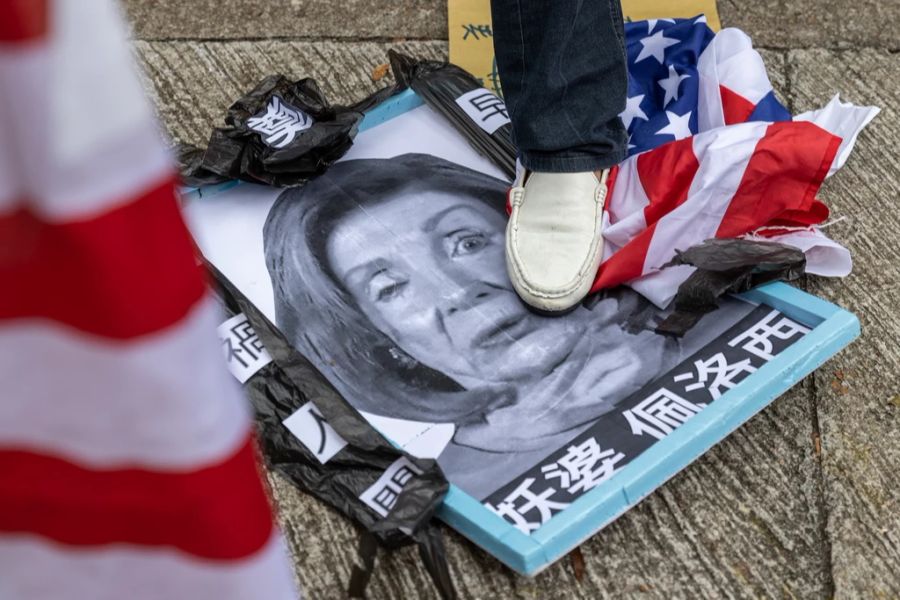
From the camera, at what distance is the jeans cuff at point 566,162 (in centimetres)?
159

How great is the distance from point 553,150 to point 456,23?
27.5 inches

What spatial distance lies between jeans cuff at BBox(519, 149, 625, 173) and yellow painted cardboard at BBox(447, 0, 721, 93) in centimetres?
51

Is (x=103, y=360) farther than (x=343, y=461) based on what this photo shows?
No

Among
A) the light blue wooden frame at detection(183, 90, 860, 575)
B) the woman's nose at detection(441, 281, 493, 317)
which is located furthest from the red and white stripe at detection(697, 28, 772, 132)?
the woman's nose at detection(441, 281, 493, 317)

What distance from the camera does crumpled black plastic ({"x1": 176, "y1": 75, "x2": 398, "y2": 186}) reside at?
1.73 metres

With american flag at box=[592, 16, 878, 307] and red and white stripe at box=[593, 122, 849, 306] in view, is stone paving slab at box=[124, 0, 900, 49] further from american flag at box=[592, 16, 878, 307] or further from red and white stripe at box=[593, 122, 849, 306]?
red and white stripe at box=[593, 122, 849, 306]

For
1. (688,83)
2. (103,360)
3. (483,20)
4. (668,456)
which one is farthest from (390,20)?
(103,360)

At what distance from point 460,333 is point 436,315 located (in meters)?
0.05

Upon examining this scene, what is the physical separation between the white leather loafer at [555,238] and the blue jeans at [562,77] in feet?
0.12

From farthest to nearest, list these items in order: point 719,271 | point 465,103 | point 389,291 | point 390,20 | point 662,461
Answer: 1. point 390,20
2. point 465,103
3. point 389,291
4. point 719,271
5. point 662,461

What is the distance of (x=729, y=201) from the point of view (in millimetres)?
1577

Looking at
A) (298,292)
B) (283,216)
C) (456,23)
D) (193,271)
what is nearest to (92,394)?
(193,271)

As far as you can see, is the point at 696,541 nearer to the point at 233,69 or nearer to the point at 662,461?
the point at 662,461

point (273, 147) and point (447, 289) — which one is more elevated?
point (273, 147)
